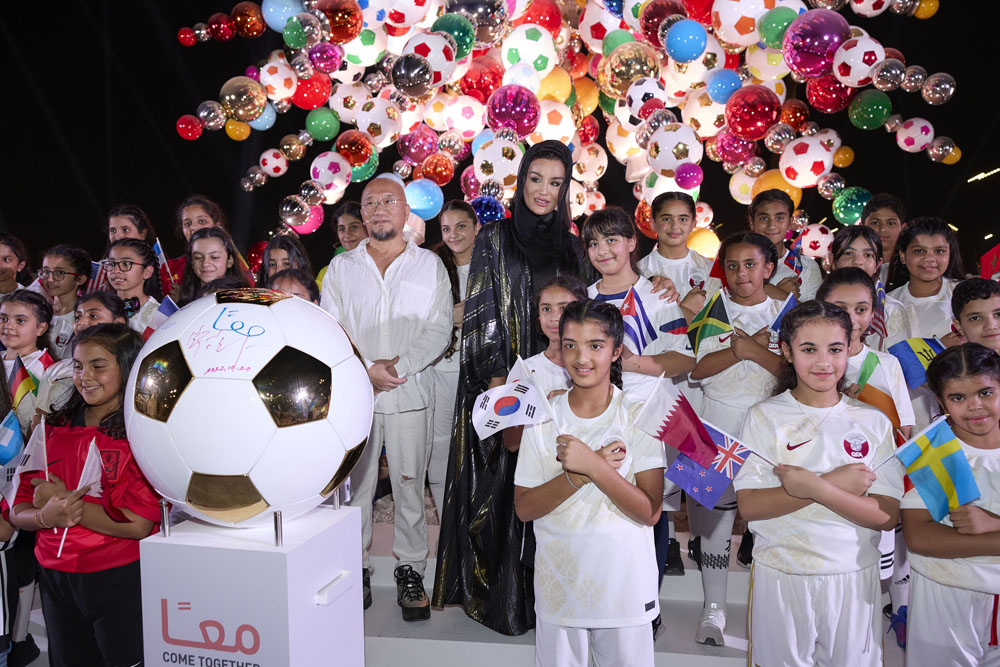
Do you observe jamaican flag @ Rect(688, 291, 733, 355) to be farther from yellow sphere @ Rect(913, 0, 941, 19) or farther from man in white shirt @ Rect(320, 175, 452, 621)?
yellow sphere @ Rect(913, 0, 941, 19)

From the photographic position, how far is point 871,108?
5027mm

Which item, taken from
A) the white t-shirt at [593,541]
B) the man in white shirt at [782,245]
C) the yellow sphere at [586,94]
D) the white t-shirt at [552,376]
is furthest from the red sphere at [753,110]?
the white t-shirt at [593,541]

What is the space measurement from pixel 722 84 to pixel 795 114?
0.79 m

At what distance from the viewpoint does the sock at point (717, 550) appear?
9.11ft

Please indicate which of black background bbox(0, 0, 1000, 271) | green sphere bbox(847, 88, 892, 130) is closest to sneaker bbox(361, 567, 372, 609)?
black background bbox(0, 0, 1000, 271)

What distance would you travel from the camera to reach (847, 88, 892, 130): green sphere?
198 inches

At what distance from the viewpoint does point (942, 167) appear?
618 cm

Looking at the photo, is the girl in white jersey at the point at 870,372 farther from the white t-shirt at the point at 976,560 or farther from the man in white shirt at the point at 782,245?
the man in white shirt at the point at 782,245

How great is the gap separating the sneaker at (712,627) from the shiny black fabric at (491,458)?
613 mm

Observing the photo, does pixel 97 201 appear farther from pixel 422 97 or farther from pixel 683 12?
pixel 683 12

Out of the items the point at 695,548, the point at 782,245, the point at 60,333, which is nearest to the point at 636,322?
the point at 695,548

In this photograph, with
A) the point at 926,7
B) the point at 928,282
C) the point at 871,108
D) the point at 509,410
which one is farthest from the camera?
the point at 871,108

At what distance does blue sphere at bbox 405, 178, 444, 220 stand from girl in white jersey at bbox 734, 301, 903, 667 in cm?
343

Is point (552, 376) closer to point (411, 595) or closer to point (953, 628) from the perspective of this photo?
point (411, 595)
